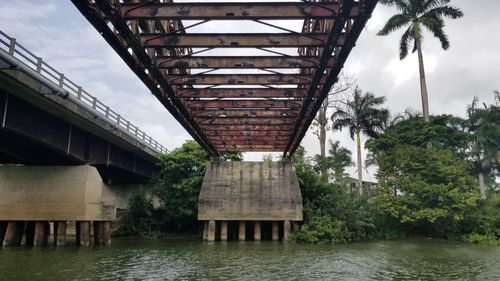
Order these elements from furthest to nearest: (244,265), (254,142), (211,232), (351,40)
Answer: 1. (211,232)
2. (254,142)
3. (244,265)
4. (351,40)

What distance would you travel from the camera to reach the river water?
12406 mm

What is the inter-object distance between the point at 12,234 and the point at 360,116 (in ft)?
100

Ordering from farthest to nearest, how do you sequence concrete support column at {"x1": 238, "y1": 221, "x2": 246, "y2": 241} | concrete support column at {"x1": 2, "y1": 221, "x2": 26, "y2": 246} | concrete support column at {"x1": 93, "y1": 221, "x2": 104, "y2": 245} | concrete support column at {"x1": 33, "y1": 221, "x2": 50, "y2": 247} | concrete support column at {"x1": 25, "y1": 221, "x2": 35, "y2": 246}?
1. concrete support column at {"x1": 238, "y1": 221, "x2": 246, "y2": 241}
2. concrete support column at {"x1": 93, "y1": 221, "x2": 104, "y2": 245}
3. concrete support column at {"x1": 25, "y1": 221, "x2": 35, "y2": 246}
4. concrete support column at {"x1": 33, "y1": 221, "x2": 50, "y2": 247}
5. concrete support column at {"x1": 2, "y1": 221, "x2": 26, "y2": 246}

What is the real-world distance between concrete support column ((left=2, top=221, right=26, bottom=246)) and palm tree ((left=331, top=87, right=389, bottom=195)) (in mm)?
28133

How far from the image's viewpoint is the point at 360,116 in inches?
1594

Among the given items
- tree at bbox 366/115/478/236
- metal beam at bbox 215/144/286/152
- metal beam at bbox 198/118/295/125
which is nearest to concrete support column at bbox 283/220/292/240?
metal beam at bbox 215/144/286/152

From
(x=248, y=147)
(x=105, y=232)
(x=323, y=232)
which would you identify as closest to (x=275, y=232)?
(x=323, y=232)

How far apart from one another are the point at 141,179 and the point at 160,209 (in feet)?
19.7

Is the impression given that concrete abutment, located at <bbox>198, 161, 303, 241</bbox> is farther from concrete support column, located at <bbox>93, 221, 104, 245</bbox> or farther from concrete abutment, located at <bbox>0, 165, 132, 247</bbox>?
concrete abutment, located at <bbox>0, 165, 132, 247</bbox>

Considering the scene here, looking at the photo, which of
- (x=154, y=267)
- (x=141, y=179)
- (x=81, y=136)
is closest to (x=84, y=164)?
(x=81, y=136)

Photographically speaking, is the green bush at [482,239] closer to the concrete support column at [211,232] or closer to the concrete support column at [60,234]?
the concrete support column at [211,232]

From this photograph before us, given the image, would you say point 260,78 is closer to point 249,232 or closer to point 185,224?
point 249,232

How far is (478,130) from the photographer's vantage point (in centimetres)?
4022

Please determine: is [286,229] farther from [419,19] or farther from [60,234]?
[419,19]
